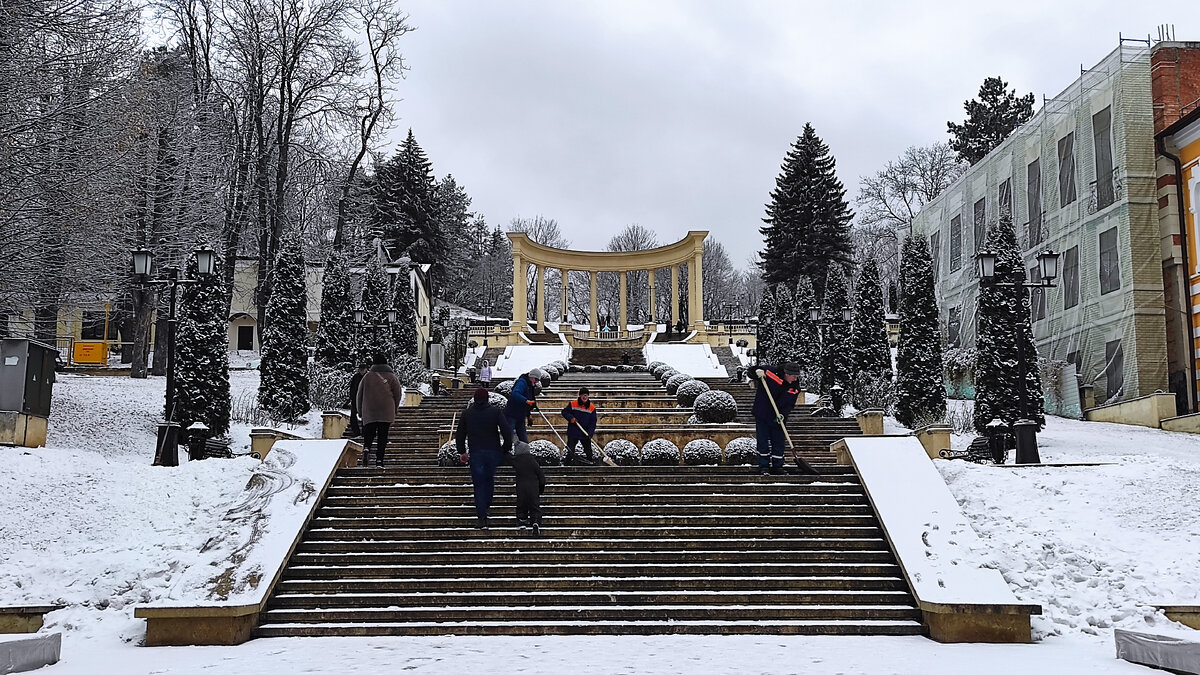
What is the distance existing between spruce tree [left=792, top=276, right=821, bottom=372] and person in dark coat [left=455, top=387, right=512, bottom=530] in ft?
68.7

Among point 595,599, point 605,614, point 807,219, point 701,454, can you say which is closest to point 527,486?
point 595,599

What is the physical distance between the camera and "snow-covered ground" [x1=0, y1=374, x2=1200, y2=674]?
7469mm

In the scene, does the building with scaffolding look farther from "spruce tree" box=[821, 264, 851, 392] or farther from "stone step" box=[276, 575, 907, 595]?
"stone step" box=[276, 575, 907, 595]

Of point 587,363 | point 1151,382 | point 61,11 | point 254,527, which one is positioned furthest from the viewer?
point 587,363

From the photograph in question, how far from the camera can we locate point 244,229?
32.3 metres

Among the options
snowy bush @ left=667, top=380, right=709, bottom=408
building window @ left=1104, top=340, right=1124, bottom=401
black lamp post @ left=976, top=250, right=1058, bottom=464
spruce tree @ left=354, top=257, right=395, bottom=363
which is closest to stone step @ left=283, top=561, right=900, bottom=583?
black lamp post @ left=976, top=250, right=1058, bottom=464

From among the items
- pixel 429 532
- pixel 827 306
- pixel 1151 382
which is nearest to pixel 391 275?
pixel 827 306

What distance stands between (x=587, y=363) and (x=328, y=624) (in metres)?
28.5

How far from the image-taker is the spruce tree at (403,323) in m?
30.4

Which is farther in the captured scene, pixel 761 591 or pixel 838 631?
pixel 761 591

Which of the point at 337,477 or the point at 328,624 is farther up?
the point at 337,477

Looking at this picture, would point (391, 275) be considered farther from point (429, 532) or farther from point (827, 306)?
point (429, 532)

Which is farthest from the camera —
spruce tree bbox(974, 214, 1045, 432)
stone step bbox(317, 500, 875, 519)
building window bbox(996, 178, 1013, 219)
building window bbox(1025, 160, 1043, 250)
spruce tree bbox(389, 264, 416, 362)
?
building window bbox(996, 178, 1013, 219)

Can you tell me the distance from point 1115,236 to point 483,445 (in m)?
22.6
